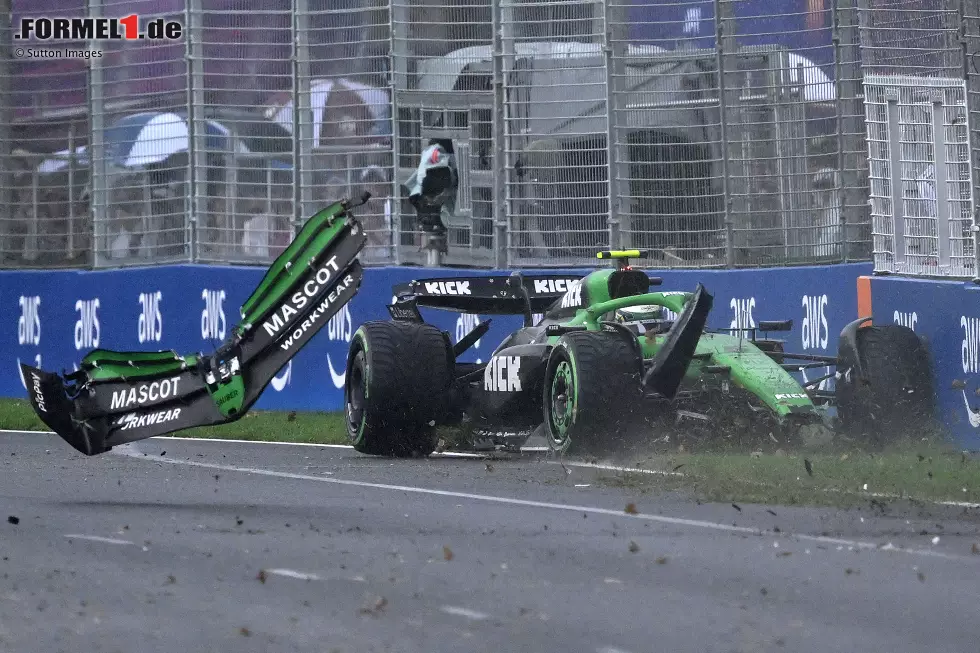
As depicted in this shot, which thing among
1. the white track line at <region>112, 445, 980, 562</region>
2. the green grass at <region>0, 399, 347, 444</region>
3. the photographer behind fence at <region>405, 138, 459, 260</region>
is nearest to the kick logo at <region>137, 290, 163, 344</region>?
the green grass at <region>0, 399, 347, 444</region>

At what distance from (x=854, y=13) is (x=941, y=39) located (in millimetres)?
2157

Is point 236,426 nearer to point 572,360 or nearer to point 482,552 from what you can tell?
point 572,360

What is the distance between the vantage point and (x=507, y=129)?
19.1 meters

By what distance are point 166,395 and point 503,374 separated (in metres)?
3.47

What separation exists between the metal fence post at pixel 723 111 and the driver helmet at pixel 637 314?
129 inches

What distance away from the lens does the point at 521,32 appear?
1914 centimetres

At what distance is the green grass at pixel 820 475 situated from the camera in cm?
1048

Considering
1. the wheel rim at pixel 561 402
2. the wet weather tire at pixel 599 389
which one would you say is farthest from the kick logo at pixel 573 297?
the wet weather tire at pixel 599 389

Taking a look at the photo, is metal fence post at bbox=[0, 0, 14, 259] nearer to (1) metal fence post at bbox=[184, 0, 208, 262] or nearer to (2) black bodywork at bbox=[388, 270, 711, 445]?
(1) metal fence post at bbox=[184, 0, 208, 262]

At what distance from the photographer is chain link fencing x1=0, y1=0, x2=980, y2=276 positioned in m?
15.9

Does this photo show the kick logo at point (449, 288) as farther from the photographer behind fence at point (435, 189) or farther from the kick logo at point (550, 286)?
the photographer behind fence at point (435, 189)

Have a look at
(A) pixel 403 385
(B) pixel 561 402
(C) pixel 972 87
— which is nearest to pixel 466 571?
(B) pixel 561 402

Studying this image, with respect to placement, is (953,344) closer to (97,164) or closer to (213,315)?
(213,315)

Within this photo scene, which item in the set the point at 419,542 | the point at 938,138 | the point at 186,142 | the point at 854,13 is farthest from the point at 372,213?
the point at 419,542
